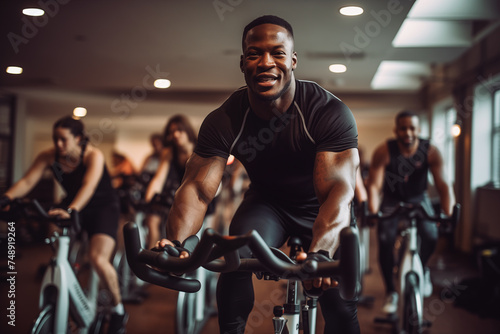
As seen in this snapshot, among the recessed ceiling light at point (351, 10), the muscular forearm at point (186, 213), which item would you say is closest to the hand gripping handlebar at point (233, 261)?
the muscular forearm at point (186, 213)

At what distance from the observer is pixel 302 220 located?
1.72 meters

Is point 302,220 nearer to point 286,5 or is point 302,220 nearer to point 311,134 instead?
point 311,134

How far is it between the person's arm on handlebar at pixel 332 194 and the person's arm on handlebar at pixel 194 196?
32 centimetres

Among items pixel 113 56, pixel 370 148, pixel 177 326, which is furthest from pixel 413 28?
pixel 370 148

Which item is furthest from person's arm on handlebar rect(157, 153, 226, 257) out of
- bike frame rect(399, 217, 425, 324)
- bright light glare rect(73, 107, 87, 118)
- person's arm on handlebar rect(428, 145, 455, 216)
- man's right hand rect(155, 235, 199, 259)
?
bright light glare rect(73, 107, 87, 118)

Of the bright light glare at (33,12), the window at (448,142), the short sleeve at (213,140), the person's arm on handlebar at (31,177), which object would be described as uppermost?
the bright light glare at (33,12)

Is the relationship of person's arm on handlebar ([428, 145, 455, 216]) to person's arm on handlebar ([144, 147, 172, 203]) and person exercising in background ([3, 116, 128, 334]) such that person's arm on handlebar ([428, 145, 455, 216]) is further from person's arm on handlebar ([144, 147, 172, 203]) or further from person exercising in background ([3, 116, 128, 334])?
person exercising in background ([3, 116, 128, 334])

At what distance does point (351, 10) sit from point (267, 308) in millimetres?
2210

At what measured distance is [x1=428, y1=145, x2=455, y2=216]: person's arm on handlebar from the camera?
3.22 metres

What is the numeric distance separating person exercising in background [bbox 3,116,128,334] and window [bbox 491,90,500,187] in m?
4.98

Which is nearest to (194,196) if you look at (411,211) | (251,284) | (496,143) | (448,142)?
(251,284)

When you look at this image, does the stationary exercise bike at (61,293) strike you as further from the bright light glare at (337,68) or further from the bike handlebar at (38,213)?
the bright light glare at (337,68)

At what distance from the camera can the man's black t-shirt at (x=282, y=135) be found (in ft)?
5.11

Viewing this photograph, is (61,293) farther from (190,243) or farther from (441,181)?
(441,181)
